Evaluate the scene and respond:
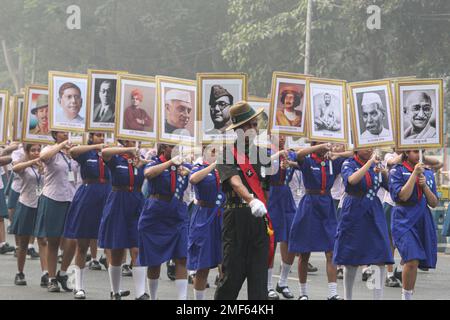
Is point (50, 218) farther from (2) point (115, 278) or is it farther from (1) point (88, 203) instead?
(2) point (115, 278)

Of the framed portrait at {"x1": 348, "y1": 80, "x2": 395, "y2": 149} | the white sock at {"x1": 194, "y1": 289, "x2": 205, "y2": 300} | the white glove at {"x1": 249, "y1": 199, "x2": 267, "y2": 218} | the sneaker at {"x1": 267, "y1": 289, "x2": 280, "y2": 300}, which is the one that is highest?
the framed portrait at {"x1": 348, "y1": 80, "x2": 395, "y2": 149}

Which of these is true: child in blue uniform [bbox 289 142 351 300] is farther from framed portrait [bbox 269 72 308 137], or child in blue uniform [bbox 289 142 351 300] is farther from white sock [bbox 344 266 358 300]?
white sock [bbox 344 266 358 300]

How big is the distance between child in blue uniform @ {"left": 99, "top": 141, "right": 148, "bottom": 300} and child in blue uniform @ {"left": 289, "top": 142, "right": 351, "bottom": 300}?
6.41 ft

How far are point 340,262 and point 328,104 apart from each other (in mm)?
1907

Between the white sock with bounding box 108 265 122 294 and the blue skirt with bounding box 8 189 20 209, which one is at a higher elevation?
the blue skirt with bounding box 8 189 20 209

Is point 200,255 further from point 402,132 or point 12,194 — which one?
point 12,194

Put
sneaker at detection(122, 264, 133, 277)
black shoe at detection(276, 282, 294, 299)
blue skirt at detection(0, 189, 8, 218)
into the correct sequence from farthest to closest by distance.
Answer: blue skirt at detection(0, 189, 8, 218)
sneaker at detection(122, 264, 133, 277)
black shoe at detection(276, 282, 294, 299)

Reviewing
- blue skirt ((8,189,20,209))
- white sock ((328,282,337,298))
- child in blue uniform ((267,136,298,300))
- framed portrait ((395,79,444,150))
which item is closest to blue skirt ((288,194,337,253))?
child in blue uniform ((267,136,298,300))

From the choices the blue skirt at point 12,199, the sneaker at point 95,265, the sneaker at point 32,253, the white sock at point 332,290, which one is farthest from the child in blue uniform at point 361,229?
the blue skirt at point 12,199

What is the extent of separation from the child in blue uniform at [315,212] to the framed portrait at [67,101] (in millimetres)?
2588

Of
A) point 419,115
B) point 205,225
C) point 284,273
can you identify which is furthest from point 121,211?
point 419,115

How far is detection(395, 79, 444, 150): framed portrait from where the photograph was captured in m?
11.8

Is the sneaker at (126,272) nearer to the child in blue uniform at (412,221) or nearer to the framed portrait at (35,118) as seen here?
the framed portrait at (35,118)
